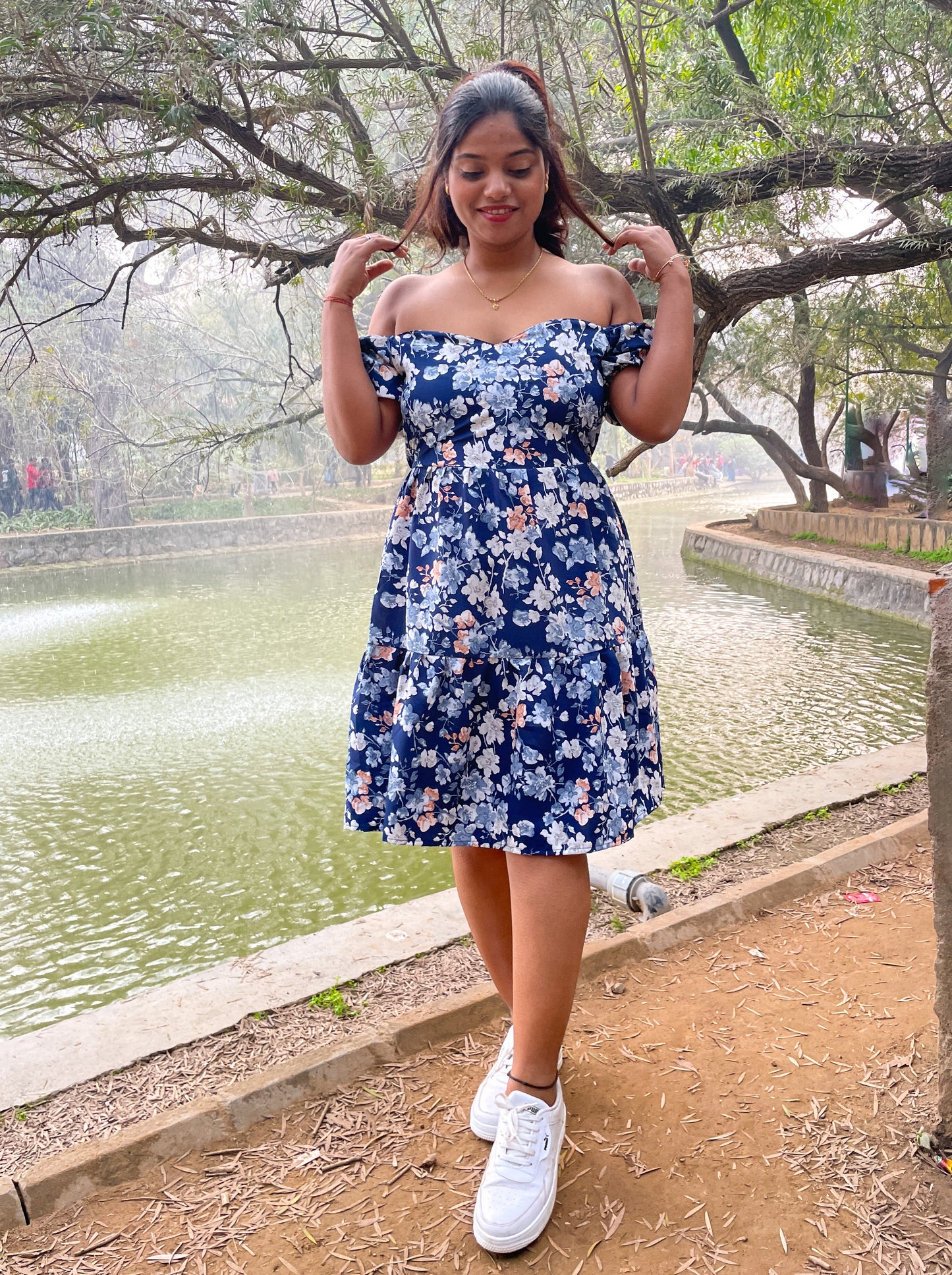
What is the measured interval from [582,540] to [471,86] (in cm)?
63

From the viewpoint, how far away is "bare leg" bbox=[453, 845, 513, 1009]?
56.5 inches

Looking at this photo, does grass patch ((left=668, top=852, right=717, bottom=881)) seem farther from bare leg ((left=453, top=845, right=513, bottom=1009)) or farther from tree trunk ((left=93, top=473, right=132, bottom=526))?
tree trunk ((left=93, top=473, right=132, bottom=526))

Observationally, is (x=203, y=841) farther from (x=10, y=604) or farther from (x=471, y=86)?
(x=10, y=604)

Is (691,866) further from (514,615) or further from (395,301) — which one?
(395,301)

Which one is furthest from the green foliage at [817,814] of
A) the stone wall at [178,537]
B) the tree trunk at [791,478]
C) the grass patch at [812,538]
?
the stone wall at [178,537]

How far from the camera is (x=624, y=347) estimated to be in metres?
1.37

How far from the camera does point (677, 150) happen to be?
230 inches

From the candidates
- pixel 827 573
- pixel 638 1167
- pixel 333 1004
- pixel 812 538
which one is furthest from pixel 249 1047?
pixel 812 538

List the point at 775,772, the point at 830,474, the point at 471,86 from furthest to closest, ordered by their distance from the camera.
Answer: the point at 830,474
the point at 775,772
the point at 471,86

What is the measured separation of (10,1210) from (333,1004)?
0.63 m

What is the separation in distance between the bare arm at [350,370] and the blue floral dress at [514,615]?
2.1 inches

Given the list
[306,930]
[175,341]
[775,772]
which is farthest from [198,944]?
[175,341]

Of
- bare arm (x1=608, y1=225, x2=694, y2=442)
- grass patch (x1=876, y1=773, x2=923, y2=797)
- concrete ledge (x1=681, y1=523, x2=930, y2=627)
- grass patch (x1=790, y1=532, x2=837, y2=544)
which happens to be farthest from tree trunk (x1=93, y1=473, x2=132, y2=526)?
bare arm (x1=608, y1=225, x2=694, y2=442)

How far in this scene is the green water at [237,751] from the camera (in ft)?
9.47
